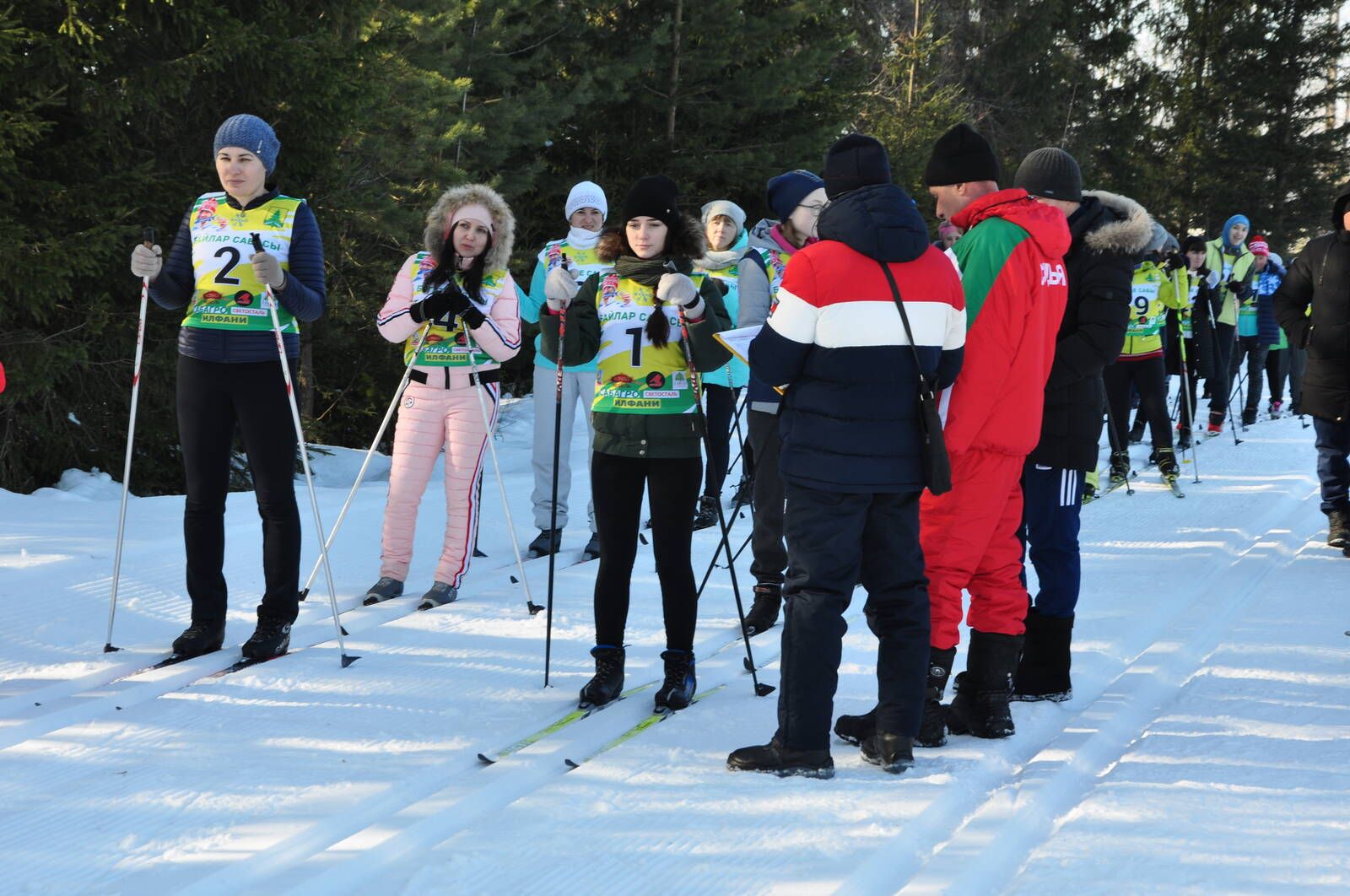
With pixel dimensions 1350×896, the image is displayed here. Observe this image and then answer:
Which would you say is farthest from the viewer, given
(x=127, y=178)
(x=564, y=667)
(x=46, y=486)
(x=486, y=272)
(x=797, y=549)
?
(x=46, y=486)

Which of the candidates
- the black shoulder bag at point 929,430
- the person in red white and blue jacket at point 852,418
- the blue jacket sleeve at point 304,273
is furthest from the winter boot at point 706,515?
the black shoulder bag at point 929,430

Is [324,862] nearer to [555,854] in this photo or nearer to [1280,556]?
[555,854]

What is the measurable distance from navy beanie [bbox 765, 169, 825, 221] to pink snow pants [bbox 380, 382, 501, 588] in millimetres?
1655

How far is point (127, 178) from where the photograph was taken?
24.3 ft

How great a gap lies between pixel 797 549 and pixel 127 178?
18.4 ft

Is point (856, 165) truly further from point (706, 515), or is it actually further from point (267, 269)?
point (706, 515)

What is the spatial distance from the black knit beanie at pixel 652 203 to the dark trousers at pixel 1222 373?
986cm

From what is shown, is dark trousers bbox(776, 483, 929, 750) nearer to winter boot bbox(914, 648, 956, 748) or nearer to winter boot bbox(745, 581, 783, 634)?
winter boot bbox(914, 648, 956, 748)

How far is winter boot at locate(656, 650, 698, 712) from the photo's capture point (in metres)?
4.25

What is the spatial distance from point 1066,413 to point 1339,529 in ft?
11.8

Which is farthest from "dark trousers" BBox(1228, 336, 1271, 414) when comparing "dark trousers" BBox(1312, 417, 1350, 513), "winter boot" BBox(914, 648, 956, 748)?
"winter boot" BBox(914, 648, 956, 748)

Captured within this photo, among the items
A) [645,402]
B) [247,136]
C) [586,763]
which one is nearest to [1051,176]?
[645,402]

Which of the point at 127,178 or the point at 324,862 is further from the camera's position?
the point at 127,178

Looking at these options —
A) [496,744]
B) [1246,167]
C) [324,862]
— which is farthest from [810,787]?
[1246,167]
